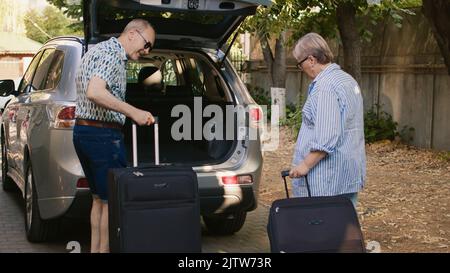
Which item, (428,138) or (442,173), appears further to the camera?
(428,138)

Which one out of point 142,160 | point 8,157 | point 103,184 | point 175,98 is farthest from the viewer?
point 8,157

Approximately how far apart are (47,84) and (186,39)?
135cm

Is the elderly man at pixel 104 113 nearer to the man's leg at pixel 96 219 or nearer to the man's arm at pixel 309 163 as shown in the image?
the man's leg at pixel 96 219

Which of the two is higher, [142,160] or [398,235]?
[142,160]

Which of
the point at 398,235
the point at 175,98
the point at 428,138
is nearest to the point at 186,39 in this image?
the point at 175,98

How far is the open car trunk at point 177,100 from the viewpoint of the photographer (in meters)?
7.29

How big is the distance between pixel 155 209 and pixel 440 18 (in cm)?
568

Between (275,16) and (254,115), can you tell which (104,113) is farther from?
(275,16)

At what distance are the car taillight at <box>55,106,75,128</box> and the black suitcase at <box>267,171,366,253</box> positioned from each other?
2358 mm

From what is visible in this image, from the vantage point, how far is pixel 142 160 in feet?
23.3

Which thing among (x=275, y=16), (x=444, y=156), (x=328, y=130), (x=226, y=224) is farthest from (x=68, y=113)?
(x=444, y=156)

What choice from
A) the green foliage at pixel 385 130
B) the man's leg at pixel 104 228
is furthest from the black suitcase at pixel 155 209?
the green foliage at pixel 385 130

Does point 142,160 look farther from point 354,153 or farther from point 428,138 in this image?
point 428,138

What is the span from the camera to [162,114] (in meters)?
8.05
